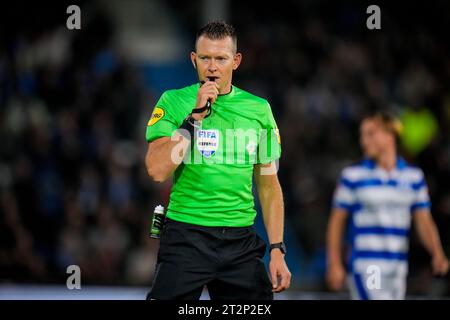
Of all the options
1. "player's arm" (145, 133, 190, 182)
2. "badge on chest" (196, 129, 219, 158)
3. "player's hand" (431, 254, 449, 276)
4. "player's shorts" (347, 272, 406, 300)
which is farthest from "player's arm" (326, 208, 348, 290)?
"player's arm" (145, 133, 190, 182)

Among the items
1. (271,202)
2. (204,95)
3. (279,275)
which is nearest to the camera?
(204,95)

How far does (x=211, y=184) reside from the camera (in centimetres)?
473

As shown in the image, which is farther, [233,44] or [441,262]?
[441,262]

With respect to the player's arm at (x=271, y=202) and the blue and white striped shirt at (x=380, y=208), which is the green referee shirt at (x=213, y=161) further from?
the blue and white striped shirt at (x=380, y=208)

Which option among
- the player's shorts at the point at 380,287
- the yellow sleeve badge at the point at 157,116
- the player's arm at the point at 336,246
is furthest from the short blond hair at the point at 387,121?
the yellow sleeve badge at the point at 157,116

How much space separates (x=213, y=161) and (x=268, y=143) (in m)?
0.31

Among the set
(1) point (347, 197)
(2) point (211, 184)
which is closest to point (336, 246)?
(1) point (347, 197)

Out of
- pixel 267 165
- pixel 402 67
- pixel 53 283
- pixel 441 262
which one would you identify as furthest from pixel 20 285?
pixel 402 67

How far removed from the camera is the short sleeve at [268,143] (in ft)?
16.0

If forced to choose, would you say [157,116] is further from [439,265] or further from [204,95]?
[439,265]

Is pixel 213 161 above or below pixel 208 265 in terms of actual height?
above
